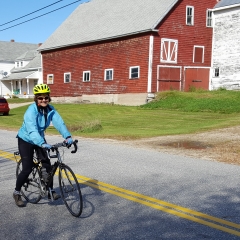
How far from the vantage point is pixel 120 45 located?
35.3m

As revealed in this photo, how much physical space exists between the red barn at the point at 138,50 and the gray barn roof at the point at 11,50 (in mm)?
30096

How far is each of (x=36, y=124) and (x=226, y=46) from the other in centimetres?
3141

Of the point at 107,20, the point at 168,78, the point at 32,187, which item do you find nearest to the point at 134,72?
the point at 168,78

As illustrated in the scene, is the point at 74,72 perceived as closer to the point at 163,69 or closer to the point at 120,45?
the point at 120,45

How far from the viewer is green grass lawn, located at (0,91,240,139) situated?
1870cm

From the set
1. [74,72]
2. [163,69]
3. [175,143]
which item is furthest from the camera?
[74,72]

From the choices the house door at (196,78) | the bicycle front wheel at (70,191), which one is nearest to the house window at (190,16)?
the house door at (196,78)

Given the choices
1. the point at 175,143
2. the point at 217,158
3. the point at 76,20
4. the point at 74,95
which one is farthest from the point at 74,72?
the point at 217,158

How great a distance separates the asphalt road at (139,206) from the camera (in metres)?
4.96

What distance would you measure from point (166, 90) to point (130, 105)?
3340 mm

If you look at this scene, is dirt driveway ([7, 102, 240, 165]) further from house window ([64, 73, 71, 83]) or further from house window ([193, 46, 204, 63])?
house window ([64, 73, 71, 83])

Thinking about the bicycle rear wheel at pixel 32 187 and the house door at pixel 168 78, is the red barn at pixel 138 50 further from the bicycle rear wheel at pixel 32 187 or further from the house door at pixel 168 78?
the bicycle rear wheel at pixel 32 187

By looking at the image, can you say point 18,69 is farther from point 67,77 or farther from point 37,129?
point 37,129

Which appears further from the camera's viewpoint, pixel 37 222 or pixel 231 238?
pixel 37 222
